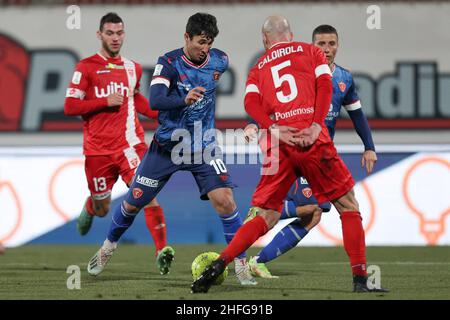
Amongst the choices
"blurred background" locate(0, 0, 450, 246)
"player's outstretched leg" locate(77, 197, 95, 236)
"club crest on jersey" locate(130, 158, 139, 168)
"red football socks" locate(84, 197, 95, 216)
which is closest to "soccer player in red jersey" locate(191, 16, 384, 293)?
"club crest on jersey" locate(130, 158, 139, 168)

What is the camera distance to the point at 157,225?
30.0 ft

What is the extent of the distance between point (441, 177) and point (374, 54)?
3.55 metres

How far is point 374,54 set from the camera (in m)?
17.0

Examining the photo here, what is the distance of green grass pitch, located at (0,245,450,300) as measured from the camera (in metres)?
7.05

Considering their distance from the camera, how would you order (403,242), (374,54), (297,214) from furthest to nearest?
(374,54) < (403,242) < (297,214)

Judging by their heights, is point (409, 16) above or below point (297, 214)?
above

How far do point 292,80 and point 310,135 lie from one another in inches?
19.3

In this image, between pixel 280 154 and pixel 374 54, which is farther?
pixel 374 54

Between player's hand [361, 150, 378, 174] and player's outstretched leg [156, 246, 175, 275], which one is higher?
player's hand [361, 150, 378, 174]


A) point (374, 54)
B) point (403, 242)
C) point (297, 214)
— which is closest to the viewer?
point (297, 214)

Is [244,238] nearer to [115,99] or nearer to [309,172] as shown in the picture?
[309,172]

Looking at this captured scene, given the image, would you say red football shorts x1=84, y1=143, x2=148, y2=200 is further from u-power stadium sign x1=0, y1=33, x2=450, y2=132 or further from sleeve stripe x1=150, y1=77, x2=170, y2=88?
u-power stadium sign x1=0, y1=33, x2=450, y2=132

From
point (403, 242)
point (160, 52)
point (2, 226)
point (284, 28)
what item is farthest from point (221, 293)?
point (160, 52)

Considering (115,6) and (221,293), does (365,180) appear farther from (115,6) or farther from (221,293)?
(221,293)
